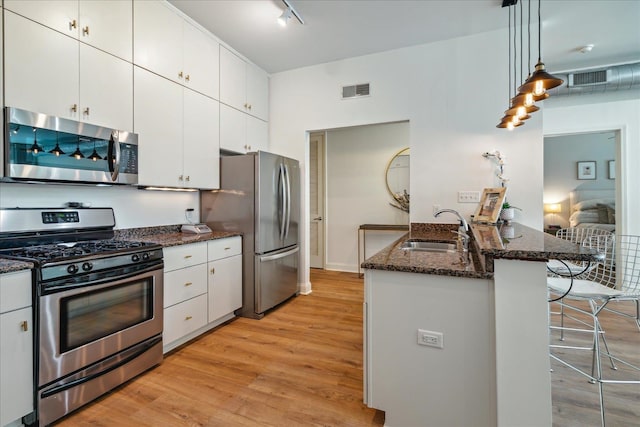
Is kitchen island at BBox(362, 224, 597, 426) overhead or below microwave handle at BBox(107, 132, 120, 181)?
below

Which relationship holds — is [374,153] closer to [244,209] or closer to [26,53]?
[244,209]

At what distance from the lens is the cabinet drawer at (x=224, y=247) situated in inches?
107

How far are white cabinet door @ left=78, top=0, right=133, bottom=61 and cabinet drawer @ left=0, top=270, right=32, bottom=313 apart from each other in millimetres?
1626

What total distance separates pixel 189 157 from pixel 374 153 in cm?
312

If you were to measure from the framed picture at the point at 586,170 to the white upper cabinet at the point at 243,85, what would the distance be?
6.54m

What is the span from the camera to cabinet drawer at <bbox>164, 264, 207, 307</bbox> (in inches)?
90.0

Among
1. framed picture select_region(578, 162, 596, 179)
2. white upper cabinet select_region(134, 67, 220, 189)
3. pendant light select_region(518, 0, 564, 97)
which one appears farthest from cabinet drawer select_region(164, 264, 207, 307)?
framed picture select_region(578, 162, 596, 179)

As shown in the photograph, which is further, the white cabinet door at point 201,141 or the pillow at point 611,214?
the pillow at point 611,214

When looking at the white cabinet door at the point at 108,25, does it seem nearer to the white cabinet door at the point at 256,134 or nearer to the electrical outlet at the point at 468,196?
the white cabinet door at the point at 256,134

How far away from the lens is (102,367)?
178 cm

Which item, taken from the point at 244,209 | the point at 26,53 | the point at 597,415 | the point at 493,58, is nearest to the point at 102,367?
the point at 244,209

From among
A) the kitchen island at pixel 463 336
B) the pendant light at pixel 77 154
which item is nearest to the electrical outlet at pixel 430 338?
the kitchen island at pixel 463 336

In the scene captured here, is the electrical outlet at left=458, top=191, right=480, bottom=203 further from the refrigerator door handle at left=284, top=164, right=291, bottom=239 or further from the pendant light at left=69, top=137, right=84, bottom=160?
the pendant light at left=69, top=137, right=84, bottom=160

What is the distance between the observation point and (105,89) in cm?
215
